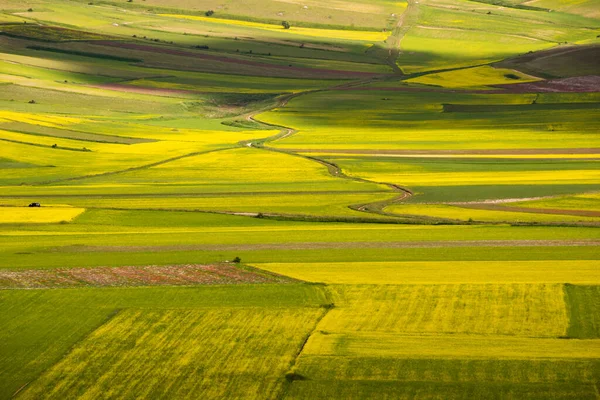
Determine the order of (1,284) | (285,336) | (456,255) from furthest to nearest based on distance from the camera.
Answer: (456,255)
(1,284)
(285,336)

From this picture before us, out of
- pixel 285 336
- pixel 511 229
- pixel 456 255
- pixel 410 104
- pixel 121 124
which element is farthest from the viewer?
pixel 410 104

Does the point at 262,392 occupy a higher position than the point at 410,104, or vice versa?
the point at 262,392

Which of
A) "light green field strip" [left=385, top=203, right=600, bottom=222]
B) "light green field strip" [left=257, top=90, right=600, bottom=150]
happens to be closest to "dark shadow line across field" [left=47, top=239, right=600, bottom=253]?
"light green field strip" [left=385, top=203, right=600, bottom=222]

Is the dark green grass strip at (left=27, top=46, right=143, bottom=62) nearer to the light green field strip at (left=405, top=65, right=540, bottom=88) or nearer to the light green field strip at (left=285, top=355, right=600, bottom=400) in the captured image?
the light green field strip at (left=405, top=65, right=540, bottom=88)

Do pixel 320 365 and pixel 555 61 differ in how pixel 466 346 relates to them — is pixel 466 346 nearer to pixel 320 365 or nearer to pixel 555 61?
pixel 320 365

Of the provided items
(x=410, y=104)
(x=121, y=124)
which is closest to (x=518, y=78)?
(x=410, y=104)

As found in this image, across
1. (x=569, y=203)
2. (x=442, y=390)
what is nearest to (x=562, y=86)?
(x=569, y=203)
